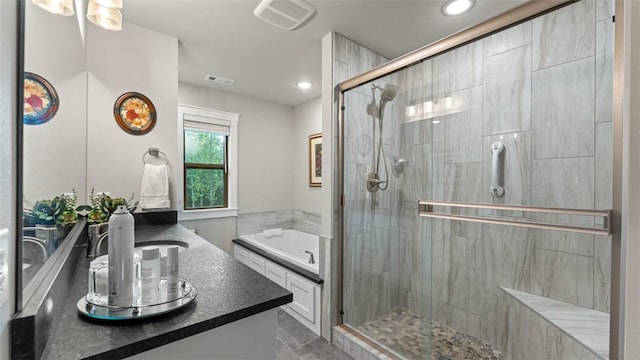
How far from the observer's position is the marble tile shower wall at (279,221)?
379 centimetres

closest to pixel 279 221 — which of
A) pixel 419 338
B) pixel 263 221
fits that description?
pixel 263 221

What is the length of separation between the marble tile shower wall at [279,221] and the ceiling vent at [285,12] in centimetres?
248

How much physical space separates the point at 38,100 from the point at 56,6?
430 mm

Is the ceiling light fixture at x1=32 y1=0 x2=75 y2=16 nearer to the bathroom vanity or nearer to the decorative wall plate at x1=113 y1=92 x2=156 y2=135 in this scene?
the bathroom vanity

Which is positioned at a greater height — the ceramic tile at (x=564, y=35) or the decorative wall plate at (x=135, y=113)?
the ceramic tile at (x=564, y=35)

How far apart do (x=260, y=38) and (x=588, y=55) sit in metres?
2.28

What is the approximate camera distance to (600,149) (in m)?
1.56

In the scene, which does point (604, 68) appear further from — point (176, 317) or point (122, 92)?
point (122, 92)

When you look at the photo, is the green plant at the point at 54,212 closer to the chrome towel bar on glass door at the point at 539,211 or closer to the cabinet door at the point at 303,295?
the cabinet door at the point at 303,295

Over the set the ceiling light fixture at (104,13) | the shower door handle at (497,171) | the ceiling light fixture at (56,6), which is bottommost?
the shower door handle at (497,171)

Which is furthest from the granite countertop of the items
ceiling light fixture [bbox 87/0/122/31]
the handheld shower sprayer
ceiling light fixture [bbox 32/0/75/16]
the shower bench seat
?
the shower bench seat

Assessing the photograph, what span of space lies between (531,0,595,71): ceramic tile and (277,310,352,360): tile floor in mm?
2555

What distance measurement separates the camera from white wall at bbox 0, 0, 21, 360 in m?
0.48

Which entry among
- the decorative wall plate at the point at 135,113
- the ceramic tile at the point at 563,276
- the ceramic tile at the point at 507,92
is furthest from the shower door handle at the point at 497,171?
the decorative wall plate at the point at 135,113
